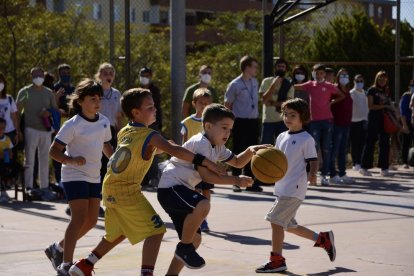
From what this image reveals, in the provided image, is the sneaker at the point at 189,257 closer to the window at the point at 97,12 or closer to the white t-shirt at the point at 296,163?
the white t-shirt at the point at 296,163

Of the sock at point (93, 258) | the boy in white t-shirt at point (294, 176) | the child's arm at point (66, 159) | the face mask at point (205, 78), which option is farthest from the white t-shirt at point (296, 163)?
the face mask at point (205, 78)

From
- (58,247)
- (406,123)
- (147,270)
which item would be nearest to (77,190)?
(58,247)

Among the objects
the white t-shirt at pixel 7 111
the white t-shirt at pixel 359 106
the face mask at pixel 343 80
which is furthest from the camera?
the white t-shirt at pixel 359 106

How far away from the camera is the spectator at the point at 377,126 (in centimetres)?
1795

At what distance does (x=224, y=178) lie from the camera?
712 centimetres

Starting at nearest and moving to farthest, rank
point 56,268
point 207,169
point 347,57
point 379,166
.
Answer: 1. point 207,169
2. point 56,268
3. point 379,166
4. point 347,57

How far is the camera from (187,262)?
7266 mm

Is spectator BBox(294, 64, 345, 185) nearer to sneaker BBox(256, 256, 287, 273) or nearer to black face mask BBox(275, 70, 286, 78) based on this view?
black face mask BBox(275, 70, 286, 78)

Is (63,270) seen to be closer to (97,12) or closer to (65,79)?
(65,79)

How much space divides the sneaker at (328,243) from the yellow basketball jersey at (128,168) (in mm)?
2104

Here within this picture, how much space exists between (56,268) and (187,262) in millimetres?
1556

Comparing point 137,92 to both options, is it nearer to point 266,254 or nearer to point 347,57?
point 266,254

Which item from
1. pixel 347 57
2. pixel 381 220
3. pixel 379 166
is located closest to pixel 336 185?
→ pixel 379 166

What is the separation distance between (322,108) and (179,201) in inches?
353
